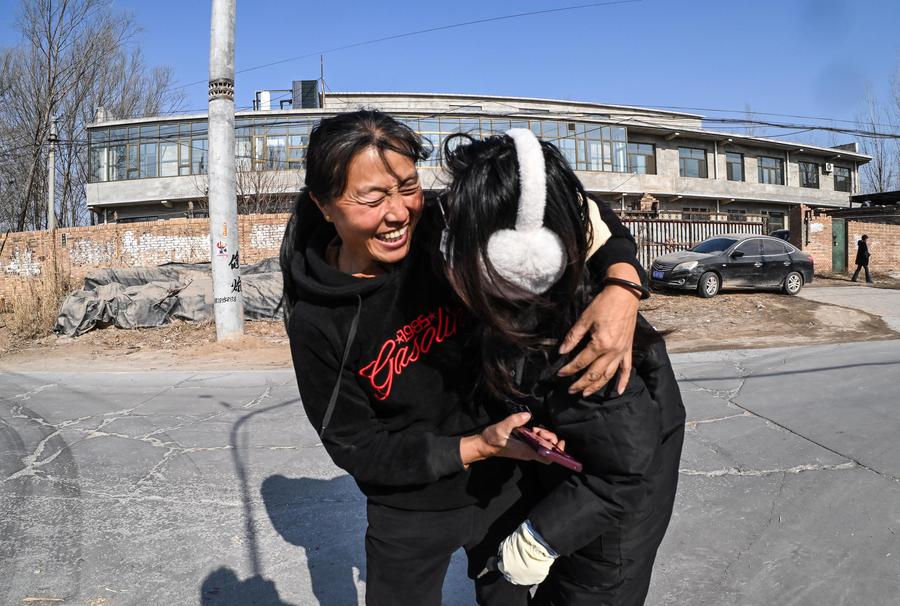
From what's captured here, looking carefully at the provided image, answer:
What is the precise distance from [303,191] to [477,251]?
26.9 inches

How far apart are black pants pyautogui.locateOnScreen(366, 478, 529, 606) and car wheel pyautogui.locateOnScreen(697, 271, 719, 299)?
1288 cm

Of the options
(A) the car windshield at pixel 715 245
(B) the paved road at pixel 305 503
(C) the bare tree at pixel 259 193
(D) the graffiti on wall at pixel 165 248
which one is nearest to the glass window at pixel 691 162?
(A) the car windshield at pixel 715 245

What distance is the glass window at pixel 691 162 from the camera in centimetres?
3394

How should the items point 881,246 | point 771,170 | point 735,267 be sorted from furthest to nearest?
point 771,170 < point 881,246 < point 735,267

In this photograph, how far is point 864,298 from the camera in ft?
46.4

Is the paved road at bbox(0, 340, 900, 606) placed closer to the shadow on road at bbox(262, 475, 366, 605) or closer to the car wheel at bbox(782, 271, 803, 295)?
the shadow on road at bbox(262, 475, 366, 605)

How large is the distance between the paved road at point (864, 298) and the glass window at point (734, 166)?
20207 mm

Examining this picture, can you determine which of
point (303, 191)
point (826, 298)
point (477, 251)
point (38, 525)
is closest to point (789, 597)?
point (477, 251)

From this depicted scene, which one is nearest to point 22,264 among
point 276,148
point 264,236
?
point 264,236

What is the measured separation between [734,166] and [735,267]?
25.4 metres

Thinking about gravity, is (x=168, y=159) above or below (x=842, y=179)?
below

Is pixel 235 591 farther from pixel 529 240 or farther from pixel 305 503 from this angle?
pixel 529 240

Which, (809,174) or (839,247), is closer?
(839,247)

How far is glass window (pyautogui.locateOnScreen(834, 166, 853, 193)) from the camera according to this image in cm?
4038
